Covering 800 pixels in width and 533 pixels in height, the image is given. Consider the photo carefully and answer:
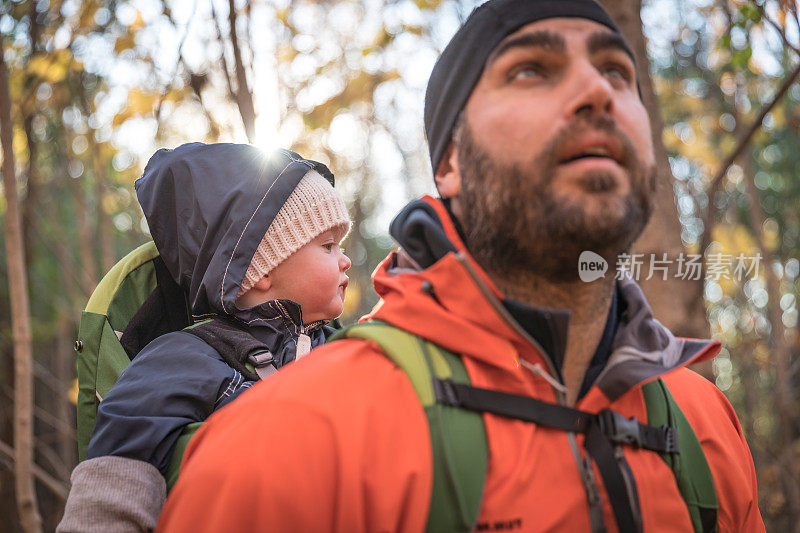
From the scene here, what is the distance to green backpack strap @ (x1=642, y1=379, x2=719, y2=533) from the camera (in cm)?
151

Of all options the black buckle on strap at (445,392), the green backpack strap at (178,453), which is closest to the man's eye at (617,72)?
the black buckle on strap at (445,392)

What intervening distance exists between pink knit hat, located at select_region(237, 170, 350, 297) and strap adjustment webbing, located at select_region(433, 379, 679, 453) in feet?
4.05

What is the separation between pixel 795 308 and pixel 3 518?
1315cm

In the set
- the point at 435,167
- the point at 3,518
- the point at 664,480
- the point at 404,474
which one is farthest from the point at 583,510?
the point at 3,518

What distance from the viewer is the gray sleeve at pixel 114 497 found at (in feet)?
5.64

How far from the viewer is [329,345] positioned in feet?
4.99

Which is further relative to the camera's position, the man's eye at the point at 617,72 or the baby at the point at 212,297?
the baby at the point at 212,297

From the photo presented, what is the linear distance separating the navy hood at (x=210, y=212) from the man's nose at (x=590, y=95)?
122cm

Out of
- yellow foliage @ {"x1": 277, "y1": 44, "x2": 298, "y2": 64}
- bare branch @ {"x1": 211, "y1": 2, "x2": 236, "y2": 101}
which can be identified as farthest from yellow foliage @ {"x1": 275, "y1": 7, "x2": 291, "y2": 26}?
bare branch @ {"x1": 211, "y1": 2, "x2": 236, "y2": 101}

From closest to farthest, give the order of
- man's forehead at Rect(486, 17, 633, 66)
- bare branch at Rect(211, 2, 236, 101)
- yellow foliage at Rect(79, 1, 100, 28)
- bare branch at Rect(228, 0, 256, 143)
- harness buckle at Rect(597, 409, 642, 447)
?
harness buckle at Rect(597, 409, 642, 447) < man's forehead at Rect(486, 17, 633, 66) < bare branch at Rect(228, 0, 256, 143) < bare branch at Rect(211, 2, 236, 101) < yellow foliage at Rect(79, 1, 100, 28)

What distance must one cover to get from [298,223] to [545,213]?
1220 millimetres

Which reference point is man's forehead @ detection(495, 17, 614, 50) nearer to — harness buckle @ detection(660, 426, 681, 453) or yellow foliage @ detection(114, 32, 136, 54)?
harness buckle @ detection(660, 426, 681, 453)

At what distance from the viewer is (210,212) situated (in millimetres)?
2279

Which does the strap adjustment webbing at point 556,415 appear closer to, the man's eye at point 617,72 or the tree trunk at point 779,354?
the man's eye at point 617,72
